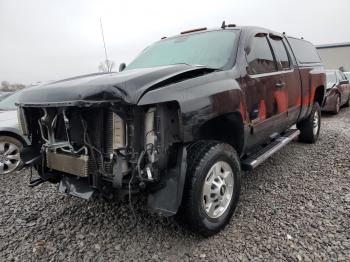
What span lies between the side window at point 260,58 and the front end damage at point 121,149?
1.49m

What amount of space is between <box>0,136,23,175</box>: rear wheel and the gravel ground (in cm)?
96

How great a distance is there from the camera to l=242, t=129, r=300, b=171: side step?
3.40 m

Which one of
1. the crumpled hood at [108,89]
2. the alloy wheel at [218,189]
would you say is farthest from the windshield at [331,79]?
the crumpled hood at [108,89]

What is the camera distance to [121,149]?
240 cm

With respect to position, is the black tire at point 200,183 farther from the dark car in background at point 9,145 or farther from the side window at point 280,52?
the dark car in background at point 9,145

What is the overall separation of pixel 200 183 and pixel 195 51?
1.69m

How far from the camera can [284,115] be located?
4.24 m

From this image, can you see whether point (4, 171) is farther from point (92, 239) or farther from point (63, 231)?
point (92, 239)

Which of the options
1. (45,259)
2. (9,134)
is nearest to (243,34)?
(45,259)

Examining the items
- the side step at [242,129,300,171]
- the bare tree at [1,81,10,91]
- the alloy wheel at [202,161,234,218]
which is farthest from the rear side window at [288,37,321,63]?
the bare tree at [1,81,10,91]

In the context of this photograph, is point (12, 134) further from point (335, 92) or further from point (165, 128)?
point (335, 92)

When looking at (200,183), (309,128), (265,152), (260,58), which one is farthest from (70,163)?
(309,128)

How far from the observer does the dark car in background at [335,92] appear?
9703 millimetres

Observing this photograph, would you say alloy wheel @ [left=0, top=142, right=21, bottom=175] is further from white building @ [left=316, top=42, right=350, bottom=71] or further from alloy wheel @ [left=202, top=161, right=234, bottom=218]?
white building @ [left=316, top=42, right=350, bottom=71]
